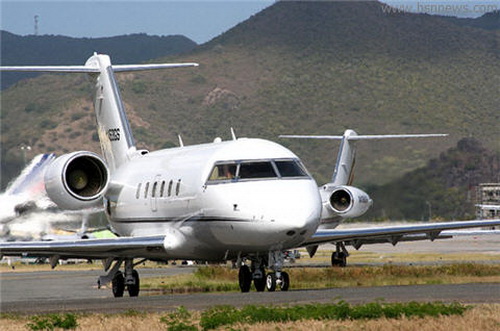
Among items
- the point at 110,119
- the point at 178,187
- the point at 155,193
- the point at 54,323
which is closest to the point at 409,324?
the point at 54,323

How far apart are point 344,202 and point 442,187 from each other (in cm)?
3331

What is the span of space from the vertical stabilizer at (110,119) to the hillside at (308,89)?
256 feet

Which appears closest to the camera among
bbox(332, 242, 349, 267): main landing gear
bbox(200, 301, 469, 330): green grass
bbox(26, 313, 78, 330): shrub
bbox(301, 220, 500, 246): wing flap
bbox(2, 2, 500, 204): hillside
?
bbox(200, 301, 469, 330): green grass

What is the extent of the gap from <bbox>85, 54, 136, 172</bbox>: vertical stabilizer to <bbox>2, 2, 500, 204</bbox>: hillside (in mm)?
78006

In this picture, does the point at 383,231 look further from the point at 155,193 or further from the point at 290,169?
the point at 155,193

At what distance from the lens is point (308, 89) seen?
501ft

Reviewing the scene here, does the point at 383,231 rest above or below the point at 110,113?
below

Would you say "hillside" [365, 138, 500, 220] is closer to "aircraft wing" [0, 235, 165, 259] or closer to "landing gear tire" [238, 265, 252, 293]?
"aircraft wing" [0, 235, 165, 259]

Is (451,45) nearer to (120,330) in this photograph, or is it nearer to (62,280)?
(62,280)

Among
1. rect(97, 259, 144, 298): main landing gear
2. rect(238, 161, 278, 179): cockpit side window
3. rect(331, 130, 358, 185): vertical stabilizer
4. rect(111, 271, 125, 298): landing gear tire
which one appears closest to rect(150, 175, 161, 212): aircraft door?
rect(97, 259, 144, 298): main landing gear

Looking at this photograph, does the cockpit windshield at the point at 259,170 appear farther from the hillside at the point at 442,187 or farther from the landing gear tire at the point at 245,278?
the hillside at the point at 442,187

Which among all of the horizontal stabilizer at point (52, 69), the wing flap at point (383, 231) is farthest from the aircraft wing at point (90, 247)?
the horizontal stabilizer at point (52, 69)

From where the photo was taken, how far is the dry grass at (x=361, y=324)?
46.9 ft

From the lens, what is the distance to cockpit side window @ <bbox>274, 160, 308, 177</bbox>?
24.0 m
